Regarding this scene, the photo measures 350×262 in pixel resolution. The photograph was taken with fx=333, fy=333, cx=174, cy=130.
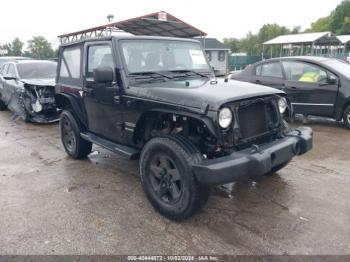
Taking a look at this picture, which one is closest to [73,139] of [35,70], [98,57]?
[98,57]

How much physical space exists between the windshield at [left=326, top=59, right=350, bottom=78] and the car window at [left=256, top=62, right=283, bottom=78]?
1077 millimetres

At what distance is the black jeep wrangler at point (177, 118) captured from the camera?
3092 millimetres

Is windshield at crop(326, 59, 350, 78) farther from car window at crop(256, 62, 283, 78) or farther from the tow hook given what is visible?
the tow hook

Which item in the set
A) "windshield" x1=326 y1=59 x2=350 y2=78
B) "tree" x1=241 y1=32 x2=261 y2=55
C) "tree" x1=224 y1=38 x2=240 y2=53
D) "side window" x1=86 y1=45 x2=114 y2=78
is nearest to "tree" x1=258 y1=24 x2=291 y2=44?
"tree" x1=241 y1=32 x2=261 y2=55

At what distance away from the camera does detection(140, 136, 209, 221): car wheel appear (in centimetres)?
313

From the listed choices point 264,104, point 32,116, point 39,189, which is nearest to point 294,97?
point 264,104

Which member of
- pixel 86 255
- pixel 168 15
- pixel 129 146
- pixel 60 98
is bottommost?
pixel 86 255

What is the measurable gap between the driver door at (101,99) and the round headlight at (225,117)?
59.1 inches

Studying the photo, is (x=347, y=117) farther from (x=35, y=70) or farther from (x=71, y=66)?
(x=35, y=70)

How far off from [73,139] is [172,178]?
267 cm

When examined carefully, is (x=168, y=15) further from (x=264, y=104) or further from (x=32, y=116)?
(x=264, y=104)

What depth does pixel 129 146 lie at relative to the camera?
4242 millimetres

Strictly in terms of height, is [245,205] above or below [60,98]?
below

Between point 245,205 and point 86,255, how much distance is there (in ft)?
5.97
